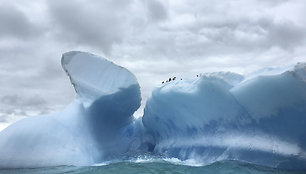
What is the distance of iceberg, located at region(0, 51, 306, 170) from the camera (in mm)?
7098

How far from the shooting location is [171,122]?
10656mm

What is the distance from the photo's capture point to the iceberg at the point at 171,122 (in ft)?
23.3

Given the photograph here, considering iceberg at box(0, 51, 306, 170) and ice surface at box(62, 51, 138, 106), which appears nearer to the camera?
iceberg at box(0, 51, 306, 170)

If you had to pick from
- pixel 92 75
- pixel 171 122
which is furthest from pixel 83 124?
pixel 171 122

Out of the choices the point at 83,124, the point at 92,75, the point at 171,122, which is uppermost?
the point at 92,75

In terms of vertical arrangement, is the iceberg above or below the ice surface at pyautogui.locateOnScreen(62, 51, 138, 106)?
below

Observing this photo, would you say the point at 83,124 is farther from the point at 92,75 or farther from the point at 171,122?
the point at 171,122

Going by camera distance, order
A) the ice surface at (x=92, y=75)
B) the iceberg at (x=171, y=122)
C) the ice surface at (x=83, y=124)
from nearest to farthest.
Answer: the iceberg at (x=171, y=122) → the ice surface at (x=83, y=124) → the ice surface at (x=92, y=75)

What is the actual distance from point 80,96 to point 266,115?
20.1 ft

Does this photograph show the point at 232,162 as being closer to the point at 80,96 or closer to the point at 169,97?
the point at 169,97

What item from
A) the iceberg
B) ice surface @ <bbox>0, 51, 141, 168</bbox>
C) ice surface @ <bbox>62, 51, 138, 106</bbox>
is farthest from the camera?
ice surface @ <bbox>62, 51, 138, 106</bbox>

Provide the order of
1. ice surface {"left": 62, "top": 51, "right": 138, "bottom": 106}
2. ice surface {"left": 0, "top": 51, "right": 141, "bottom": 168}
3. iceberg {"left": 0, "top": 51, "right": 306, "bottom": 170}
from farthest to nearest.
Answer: ice surface {"left": 62, "top": 51, "right": 138, "bottom": 106} → ice surface {"left": 0, "top": 51, "right": 141, "bottom": 168} → iceberg {"left": 0, "top": 51, "right": 306, "bottom": 170}

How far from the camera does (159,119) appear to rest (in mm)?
11094

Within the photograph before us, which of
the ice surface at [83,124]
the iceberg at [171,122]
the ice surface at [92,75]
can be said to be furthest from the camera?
the ice surface at [92,75]
